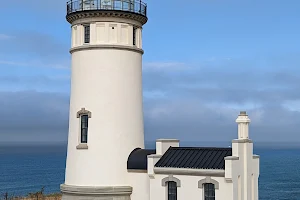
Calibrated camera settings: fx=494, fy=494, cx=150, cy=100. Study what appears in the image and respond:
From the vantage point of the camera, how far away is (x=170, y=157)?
25.5 meters

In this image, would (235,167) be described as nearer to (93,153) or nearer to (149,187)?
(149,187)

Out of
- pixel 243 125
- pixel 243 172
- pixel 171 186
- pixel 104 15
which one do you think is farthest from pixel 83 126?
pixel 243 172

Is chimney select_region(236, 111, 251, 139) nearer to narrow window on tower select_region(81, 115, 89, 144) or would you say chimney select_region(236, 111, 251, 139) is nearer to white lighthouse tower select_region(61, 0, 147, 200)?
white lighthouse tower select_region(61, 0, 147, 200)

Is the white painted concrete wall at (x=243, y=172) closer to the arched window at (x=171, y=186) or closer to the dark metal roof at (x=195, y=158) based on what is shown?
the dark metal roof at (x=195, y=158)

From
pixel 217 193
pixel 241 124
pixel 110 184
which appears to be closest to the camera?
pixel 217 193

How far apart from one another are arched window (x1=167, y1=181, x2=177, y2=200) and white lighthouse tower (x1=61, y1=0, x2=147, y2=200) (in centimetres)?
275

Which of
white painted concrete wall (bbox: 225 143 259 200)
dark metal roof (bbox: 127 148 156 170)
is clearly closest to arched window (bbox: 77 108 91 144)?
dark metal roof (bbox: 127 148 156 170)

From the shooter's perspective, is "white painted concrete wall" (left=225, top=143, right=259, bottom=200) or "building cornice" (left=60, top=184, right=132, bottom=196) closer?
"white painted concrete wall" (left=225, top=143, right=259, bottom=200)

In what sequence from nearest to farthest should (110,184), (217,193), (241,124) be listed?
(217,193) → (241,124) → (110,184)

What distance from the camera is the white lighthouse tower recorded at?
87.5 ft

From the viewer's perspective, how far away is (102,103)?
26.8 m

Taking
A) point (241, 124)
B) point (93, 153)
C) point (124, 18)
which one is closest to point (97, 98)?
point (93, 153)

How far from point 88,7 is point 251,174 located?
12646mm

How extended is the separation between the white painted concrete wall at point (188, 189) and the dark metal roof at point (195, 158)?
1.91 ft
